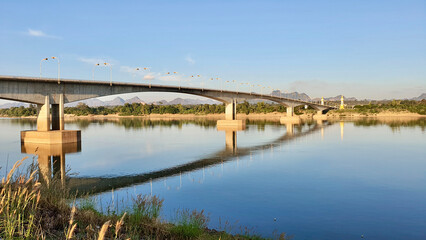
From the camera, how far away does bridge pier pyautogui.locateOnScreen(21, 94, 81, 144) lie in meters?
47.8

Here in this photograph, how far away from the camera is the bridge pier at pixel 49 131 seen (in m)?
47.8

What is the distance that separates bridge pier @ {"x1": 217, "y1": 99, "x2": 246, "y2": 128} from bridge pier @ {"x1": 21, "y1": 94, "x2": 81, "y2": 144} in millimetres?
45633

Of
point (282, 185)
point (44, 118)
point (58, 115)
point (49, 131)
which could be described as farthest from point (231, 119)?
point (282, 185)

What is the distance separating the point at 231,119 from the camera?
97562mm

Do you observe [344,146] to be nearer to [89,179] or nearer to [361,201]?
[361,201]

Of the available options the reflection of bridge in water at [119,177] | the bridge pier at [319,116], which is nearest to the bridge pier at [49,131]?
the reflection of bridge in water at [119,177]

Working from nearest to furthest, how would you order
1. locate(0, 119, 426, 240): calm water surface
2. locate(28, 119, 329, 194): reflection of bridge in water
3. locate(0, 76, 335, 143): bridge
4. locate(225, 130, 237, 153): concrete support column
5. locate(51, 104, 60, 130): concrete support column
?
locate(0, 119, 426, 240): calm water surface → locate(28, 119, 329, 194): reflection of bridge in water → locate(225, 130, 237, 153): concrete support column → locate(0, 76, 335, 143): bridge → locate(51, 104, 60, 130): concrete support column

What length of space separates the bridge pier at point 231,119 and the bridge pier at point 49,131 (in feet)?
150

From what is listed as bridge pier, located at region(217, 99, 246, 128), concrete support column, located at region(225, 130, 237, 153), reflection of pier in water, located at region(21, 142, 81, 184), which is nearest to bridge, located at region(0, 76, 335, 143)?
reflection of pier in water, located at region(21, 142, 81, 184)

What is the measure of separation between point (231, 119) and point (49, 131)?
2205 inches

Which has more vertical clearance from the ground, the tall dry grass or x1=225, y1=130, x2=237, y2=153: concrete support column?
the tall dry grass

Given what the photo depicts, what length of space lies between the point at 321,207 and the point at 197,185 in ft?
28.6

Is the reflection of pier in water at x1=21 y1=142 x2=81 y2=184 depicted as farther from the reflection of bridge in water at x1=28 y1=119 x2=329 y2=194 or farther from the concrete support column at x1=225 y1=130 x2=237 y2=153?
the concrete support column at x1=225 y1=130 x2=237 y2=153

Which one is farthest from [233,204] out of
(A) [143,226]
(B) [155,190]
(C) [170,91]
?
(C) [170,91]
